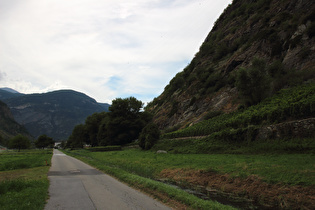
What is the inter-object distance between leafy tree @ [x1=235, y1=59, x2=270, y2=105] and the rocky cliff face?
273 cm

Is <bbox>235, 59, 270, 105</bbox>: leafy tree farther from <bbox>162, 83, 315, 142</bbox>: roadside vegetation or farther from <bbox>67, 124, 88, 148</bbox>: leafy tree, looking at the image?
<bbox>67, 124, 88, 148</bbox>: leafy tree

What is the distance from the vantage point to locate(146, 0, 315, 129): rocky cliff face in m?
30.5

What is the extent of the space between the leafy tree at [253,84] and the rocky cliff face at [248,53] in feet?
8.97

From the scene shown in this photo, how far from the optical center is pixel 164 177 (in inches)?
618

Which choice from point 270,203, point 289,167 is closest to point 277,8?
point 289,167

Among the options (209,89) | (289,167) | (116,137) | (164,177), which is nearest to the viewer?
(289,167)

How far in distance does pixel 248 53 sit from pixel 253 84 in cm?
2014

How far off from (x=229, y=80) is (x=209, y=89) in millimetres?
6288

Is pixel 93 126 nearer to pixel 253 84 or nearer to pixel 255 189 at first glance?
pixel 253 84

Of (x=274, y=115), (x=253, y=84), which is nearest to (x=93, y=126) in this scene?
(x=253, y=84)

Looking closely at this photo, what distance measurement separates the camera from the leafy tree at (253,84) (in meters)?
27.8

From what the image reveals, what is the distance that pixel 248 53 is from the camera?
147 ft

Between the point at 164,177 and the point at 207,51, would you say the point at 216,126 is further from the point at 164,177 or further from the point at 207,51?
the point at 207,51

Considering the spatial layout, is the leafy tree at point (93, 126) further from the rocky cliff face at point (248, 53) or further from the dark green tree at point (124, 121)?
the rocky cliff face at point (248, 53)
